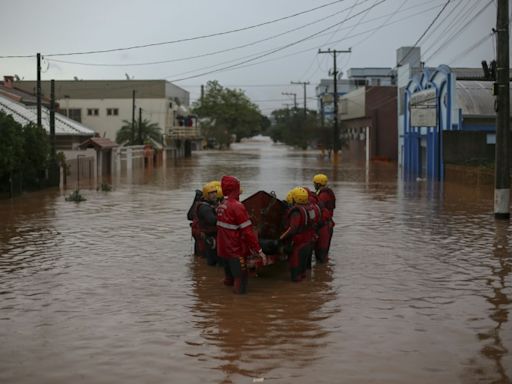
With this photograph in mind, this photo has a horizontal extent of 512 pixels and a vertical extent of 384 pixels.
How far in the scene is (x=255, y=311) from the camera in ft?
29.6

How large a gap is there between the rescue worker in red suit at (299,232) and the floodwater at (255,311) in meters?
0.29

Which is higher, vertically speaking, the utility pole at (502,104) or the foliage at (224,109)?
the foliage at (224,109)

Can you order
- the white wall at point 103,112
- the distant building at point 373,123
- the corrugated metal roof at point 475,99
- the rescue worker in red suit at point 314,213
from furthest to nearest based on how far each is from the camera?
1. the white wall at point 103,112
2. the distant building at point 373,123
3. the corrugated metal roof at point 475,99
4. the rescue worker in red suit at point 314,213

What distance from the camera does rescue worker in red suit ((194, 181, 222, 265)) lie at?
11.1m

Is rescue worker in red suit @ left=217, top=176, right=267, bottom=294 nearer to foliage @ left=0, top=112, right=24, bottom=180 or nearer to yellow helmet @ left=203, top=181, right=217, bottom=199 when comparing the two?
yellow helmet @ left=203, top=181, right=217, bottom=199

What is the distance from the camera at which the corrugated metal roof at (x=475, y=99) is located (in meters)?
38.4

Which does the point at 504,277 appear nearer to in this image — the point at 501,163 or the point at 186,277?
the point at 186,277

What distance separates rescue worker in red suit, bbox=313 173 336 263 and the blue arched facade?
25.5 metres

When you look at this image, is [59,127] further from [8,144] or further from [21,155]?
[8,144]

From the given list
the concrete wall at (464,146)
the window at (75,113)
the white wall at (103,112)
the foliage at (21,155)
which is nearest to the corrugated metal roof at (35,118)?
the foliage at (21,155)

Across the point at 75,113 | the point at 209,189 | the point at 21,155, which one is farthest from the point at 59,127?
the point at 209,189

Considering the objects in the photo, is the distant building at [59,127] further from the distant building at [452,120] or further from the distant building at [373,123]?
the distant building at [373,123]

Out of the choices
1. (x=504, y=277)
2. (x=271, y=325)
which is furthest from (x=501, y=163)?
(x=271, y=325)

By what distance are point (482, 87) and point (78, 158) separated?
848 inches
